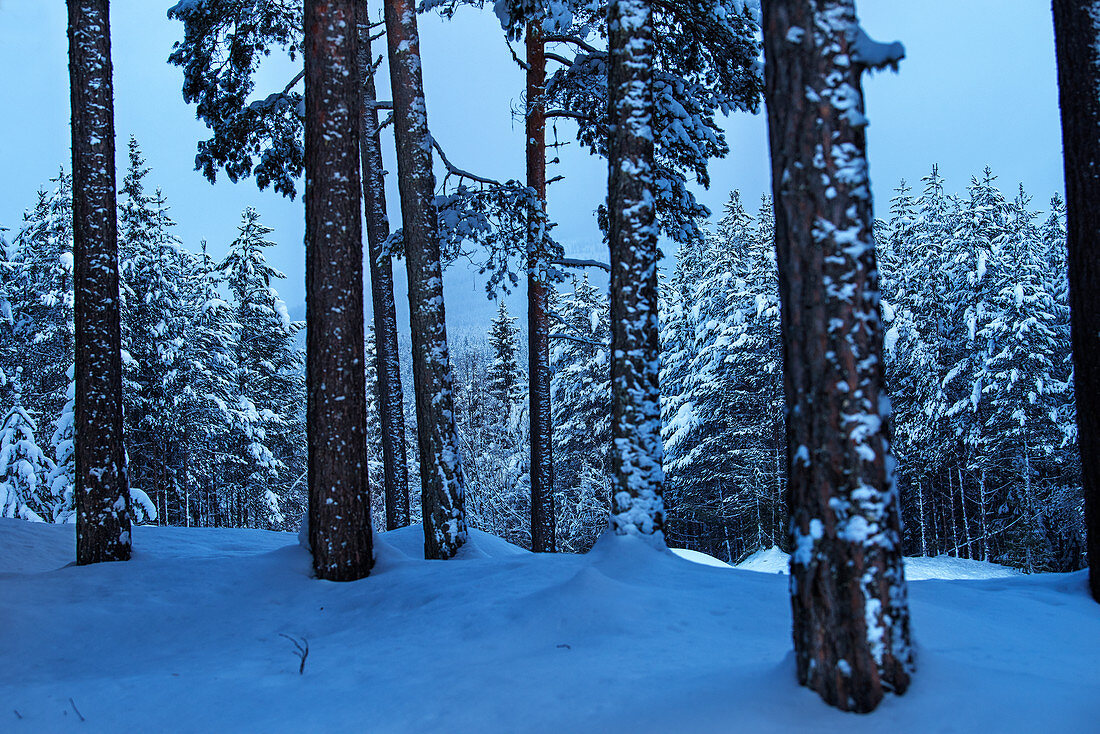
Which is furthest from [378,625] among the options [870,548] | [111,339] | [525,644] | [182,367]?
[182,367]

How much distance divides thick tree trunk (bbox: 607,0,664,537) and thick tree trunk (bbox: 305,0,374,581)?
2.51m

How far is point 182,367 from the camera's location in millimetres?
21938

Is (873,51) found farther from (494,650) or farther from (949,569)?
(949,569)

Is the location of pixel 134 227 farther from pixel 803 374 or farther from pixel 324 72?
pixel 803 374

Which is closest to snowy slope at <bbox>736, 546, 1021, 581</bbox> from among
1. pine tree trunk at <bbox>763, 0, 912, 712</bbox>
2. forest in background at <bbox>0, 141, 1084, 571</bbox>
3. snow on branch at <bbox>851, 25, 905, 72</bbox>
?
forest in background at <bbox>0, 141, 1084, 571</bbox>

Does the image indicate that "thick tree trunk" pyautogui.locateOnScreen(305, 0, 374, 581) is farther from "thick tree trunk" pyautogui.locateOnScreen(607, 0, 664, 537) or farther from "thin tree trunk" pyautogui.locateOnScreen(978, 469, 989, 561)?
"thin tree trunk" pyautogui.locateOnScreen(978, 469, 989, 561)

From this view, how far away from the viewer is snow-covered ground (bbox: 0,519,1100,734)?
9.73 ft

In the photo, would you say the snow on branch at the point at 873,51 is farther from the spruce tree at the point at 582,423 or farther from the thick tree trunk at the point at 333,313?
the spruce tree at the point at 582,423

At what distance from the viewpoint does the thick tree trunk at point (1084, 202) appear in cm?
536

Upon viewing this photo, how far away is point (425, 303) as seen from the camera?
8.24 metres

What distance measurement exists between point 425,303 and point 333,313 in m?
1.76

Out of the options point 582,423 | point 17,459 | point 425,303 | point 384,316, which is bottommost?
point 582,423

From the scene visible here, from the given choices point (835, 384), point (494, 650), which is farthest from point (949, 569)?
point (835, 384)

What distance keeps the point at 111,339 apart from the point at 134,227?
15802 millimetres
